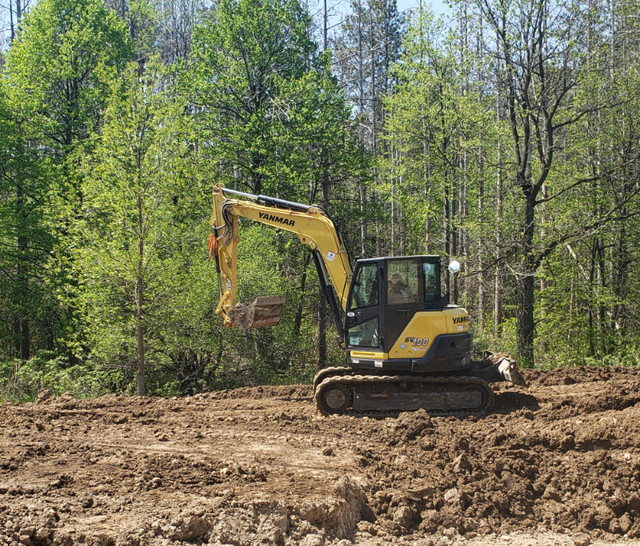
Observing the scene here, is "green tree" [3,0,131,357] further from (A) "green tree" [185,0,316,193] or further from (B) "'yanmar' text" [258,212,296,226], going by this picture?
(B) "'yanmar' text" [258,212,296,226]

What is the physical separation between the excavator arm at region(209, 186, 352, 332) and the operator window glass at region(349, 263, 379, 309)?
0.36m

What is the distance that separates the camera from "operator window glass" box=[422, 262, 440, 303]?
9.87m

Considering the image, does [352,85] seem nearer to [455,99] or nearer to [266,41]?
[266,41]

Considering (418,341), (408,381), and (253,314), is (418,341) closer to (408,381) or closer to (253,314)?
(408,381)

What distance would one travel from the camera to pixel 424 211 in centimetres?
2106

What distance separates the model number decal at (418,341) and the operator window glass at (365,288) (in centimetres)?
77

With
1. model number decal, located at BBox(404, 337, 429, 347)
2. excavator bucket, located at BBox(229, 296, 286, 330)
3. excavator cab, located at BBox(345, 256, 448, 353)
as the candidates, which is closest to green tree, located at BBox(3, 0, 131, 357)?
excavator bucket, located at BBox(229, 296, 286, 330)

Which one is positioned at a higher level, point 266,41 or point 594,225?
point 266,41

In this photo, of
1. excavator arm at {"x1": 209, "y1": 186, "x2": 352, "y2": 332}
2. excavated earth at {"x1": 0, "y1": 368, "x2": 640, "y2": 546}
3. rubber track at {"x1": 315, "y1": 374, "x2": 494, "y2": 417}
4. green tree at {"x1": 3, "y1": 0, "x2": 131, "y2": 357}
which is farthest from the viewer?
green tree at {"x1": 3, "y1": 0, "x2": 131, "y2": 357}

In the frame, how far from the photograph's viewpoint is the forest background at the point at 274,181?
46.1 ft

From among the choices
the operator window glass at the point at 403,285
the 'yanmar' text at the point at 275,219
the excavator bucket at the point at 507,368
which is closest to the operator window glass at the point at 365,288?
the operator window glass at the point at 403,285

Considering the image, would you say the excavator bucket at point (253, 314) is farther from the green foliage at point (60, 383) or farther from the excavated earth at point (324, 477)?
the green foliage at point (60, 383)

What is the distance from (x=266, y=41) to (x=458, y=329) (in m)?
14.5

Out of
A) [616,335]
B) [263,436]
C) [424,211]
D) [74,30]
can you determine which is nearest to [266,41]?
[74,30]
